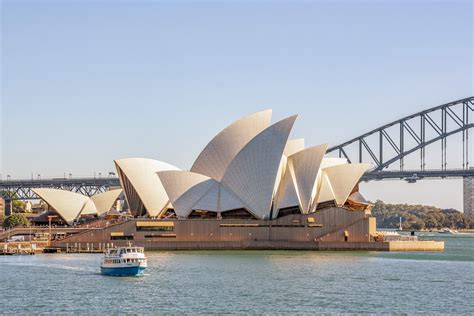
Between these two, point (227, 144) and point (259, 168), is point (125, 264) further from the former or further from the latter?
point (227, 144)

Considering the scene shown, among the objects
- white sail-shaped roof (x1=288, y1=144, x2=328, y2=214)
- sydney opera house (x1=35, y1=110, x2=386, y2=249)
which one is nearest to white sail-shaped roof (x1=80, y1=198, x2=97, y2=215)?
sydney opera house (x1=35, y1=110, x2=386, y2=249)

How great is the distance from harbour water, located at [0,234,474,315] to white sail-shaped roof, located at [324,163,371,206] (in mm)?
14022

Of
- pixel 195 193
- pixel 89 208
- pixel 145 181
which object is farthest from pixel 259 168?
pixel 89 208

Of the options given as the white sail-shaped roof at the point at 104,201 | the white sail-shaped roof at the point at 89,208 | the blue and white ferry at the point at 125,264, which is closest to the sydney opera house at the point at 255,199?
the white sail-shaped roof at the point at 89,208

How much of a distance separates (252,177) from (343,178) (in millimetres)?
8833

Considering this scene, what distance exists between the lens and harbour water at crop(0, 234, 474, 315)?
141 ft

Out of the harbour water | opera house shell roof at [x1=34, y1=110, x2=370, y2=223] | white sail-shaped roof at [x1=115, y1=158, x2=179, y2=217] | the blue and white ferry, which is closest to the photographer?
the harbour water

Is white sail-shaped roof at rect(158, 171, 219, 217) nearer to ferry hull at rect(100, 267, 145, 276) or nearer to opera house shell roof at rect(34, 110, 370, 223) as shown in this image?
opera house shell roof at rect(34, 110, 370, 223)

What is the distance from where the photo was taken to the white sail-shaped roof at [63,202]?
10056 cm

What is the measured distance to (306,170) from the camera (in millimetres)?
85312

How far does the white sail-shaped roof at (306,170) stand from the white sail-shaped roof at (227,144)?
13.8 feet

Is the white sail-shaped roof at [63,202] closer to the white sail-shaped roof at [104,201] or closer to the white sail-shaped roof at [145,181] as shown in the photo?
the white sail-shaped roof at [104,201]

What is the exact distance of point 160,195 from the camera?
92.2 m

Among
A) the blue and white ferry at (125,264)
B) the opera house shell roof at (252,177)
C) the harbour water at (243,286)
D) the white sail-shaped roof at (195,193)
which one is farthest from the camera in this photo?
the white sail-shaped roof at (195,193)
